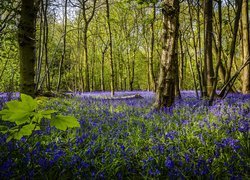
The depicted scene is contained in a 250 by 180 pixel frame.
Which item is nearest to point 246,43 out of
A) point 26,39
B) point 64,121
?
point 26,39

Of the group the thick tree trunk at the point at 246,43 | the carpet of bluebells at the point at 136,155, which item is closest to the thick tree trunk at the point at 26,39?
the carpet of bluebells at the point at 136,155

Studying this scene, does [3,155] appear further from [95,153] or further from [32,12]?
[32,12]

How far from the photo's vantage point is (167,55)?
8.20 metres

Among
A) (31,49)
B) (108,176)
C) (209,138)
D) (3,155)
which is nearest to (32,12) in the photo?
(31,49)

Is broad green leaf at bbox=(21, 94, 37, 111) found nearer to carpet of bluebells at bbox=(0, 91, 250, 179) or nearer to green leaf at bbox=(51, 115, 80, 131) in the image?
green leaf at bbox=(51, 115, 80, 131)

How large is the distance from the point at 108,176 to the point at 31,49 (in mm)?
2602

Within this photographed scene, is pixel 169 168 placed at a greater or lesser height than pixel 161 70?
lesser

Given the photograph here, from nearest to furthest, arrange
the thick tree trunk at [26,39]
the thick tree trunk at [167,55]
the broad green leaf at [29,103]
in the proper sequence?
the broad green leaf at [29,103] → the thick tree trunk at [26,39] → the thick tree trunk at [167,55]

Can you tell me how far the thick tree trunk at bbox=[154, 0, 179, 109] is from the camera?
8.12 metres

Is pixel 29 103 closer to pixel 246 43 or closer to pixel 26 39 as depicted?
pixel 26 39

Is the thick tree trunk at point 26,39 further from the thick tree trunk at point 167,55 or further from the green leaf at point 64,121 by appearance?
the thick tree trunk at point 167,55

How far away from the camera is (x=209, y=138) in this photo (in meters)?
4.79

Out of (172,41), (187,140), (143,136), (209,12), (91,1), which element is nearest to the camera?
(187,140)

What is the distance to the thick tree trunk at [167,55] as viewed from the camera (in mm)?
8125
